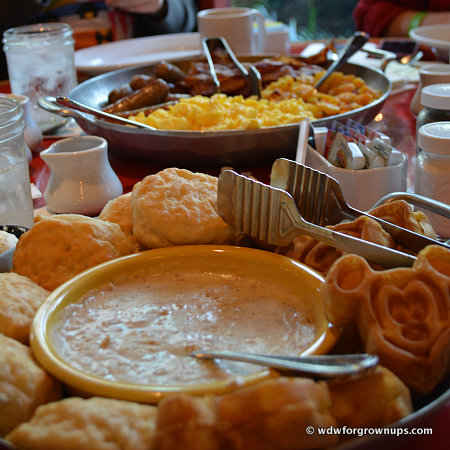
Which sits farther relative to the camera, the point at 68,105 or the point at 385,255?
the point at 68,105

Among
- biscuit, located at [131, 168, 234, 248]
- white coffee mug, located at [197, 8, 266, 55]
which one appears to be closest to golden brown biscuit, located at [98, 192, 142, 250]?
Answer: biscuit, located at [131, 168, 234, 248]

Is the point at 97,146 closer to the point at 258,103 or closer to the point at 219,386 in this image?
the point at 258,103

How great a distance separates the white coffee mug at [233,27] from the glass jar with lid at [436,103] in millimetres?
1330

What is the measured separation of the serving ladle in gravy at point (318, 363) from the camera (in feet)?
1.86

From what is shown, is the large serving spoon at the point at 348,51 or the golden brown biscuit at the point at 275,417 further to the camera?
the large serving spoon at the point at 348,51

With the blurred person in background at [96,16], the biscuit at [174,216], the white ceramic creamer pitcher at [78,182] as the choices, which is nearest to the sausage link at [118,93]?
the white ceramic creamer pitcher at [78,182]

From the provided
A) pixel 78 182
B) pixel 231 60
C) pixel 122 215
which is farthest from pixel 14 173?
pixel 231 60

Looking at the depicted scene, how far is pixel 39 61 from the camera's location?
205 cm

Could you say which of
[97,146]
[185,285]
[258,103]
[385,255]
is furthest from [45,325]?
[258,103]

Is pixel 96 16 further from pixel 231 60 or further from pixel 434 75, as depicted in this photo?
pixel 434 75

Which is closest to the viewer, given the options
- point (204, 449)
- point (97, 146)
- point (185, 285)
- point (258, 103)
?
point (204, 449)

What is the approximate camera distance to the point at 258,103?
6.03 ft

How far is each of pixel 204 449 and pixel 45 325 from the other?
291mm

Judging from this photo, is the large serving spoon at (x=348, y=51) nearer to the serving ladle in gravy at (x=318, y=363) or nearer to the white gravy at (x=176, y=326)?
the white gravy at (x=176, y=326)
